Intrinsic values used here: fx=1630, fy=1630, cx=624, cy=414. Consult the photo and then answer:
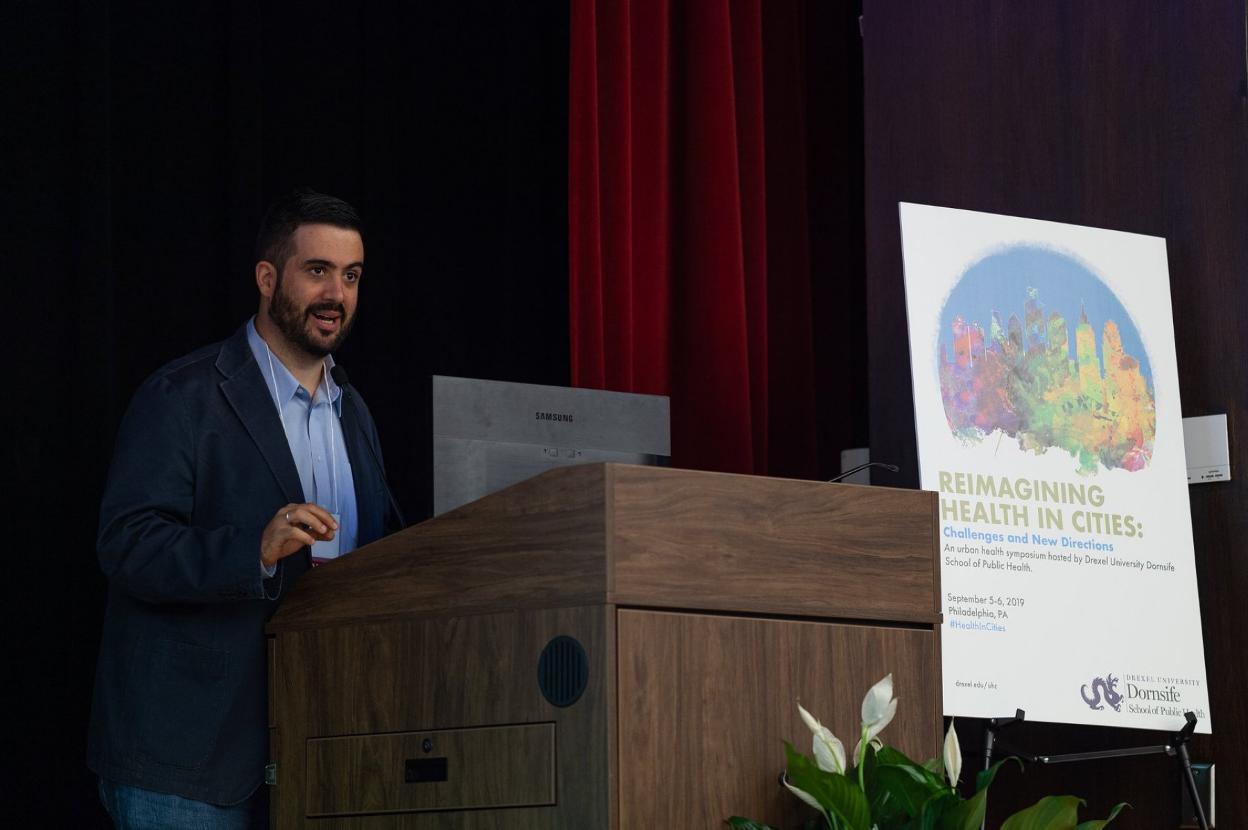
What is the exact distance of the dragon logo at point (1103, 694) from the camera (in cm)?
287

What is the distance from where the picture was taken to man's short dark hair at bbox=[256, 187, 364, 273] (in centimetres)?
282

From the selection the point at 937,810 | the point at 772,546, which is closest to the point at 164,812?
the point at 772,546

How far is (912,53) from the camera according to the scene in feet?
12.1

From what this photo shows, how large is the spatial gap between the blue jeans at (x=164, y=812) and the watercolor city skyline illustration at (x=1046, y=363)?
139 centimetres

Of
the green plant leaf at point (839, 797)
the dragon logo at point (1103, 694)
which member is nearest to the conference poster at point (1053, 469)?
the dragon logo at point (1103, 694)

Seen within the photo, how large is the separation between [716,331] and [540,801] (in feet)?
7.56

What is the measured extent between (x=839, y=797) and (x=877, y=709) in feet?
0.40

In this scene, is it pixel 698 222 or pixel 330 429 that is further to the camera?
pixel 698 222

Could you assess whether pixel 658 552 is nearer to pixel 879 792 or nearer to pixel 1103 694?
pixel 879 792

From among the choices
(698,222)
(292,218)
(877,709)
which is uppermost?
(698,222)

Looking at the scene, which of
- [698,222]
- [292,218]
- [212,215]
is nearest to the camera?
[292,218]

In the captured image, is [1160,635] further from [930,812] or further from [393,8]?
[393,8]

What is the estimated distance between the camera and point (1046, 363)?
3029 millimetres

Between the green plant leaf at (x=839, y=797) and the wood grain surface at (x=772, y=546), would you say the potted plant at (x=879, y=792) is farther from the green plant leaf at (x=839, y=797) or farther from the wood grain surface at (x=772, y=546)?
the wood grain surface at (x=772, y=546)
